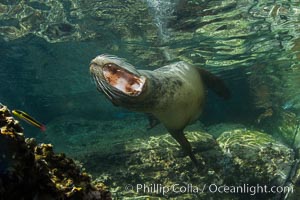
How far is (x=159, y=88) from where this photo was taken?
5.01 m

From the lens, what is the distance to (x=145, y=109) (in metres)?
4.77

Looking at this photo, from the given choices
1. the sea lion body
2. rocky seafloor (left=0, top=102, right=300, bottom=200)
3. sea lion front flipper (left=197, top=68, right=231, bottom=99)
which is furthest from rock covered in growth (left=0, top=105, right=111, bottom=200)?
sea lion front flipper (left=197, top=68, right=231, bottom=99)

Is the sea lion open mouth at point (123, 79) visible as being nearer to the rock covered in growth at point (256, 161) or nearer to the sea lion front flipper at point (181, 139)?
the sea lion front flipper at point (181, 139)

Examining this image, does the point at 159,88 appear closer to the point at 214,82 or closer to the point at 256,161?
the point at 214,82

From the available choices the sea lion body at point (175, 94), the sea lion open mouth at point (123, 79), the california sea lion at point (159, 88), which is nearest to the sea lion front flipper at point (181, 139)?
the california sea lion at point (159, 88)

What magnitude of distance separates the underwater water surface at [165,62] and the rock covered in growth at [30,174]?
206 inches

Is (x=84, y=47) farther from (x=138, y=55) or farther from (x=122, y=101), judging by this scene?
(x=122, y=101)

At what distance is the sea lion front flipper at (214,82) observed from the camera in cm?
871

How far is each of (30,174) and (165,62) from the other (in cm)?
1720

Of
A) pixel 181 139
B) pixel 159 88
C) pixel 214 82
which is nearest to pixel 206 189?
pixel 181 139

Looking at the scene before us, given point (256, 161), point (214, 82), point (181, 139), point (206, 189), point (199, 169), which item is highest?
point (214, 82)

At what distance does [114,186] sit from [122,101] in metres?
5.20

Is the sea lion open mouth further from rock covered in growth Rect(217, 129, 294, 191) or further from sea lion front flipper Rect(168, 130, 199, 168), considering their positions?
rock covered in growth Rect(217, 129, 294, 191)

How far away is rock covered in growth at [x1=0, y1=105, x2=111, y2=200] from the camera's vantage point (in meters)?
2.24
